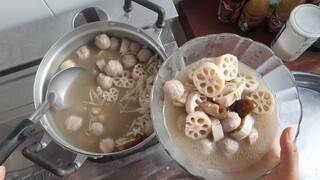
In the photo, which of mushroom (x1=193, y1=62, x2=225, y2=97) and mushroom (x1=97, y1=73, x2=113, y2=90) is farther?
mushroom (x1=97, y1=73, x2=113, y2=90)

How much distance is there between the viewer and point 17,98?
2.50ft

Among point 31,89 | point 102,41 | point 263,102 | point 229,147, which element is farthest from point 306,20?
point 31,89

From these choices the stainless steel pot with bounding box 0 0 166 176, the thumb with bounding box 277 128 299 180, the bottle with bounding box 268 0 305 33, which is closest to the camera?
the thumb with bounding box 277 128 299 180

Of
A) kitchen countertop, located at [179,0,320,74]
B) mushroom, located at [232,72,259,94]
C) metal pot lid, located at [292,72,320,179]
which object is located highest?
mushroom, located at [232,72,259,94]

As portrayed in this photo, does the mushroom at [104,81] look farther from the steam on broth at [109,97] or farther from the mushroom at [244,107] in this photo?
the mushroom at [244,107]

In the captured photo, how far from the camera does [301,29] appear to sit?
0.68 meters

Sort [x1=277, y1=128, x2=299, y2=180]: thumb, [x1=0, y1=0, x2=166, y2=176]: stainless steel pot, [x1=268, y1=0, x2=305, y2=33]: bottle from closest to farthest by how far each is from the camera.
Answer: [x1=277, y1=128, x2=299, y2=180]: thumb, [x1=0, y1=0, x2=166, y2=176]: stainless steel pot, [x1=268, y1=0, x2=305, y2=33]: bottle

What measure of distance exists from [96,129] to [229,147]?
28cm

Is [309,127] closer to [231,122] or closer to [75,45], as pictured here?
[231,122]

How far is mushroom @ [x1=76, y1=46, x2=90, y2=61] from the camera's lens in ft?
2.37

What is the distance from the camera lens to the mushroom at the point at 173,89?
1.89 ft

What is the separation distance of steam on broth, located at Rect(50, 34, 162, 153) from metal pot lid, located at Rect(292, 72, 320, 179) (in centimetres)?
39

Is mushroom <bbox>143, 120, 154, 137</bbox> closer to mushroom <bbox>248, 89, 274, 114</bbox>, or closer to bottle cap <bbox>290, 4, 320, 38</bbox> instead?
mushroom <bbox>248, 89, 274, 114</bbox>

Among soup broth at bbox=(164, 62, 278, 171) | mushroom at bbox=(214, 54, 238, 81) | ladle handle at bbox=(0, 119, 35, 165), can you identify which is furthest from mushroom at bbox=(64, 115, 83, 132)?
mushroom at bbox=(214, 54, 238, 81)
